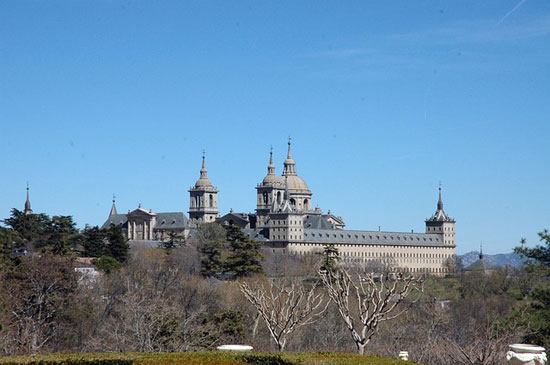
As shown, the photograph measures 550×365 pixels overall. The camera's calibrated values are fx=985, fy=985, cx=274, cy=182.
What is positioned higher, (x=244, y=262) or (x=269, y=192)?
(x=269, y=192)

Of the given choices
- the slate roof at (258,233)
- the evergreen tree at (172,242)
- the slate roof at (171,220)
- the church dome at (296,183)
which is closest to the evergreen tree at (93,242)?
the evergreen tree at (172,242)

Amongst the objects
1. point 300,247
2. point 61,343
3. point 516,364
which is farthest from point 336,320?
point 300,247

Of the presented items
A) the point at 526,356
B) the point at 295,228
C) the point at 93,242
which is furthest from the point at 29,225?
the point at 295,228

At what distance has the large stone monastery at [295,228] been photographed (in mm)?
128250

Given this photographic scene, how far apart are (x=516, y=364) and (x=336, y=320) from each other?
27411mm

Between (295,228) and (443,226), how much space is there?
3084 cm

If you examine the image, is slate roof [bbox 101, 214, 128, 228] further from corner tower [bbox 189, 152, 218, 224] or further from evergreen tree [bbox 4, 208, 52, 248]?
evergreen tree [bbox 4, 208, 52, 248]

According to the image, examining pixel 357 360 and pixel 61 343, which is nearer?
pixel 357 360

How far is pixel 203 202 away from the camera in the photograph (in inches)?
5984

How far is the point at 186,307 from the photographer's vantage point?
128ft

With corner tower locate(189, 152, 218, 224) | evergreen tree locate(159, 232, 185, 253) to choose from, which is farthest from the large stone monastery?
evergreen tree locate(159, 232, 185, 253)

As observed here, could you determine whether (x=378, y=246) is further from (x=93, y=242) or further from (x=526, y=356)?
(x=526, y=356)

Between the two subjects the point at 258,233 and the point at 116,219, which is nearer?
the point at 258,233

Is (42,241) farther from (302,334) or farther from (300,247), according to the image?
(300,247)
